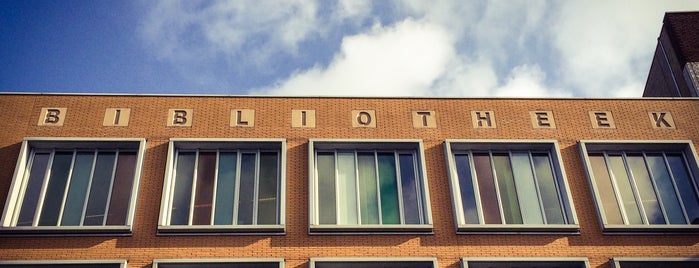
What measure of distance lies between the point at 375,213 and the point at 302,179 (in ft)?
7.22

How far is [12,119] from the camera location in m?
17.1

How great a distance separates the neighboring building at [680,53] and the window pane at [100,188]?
732 inches

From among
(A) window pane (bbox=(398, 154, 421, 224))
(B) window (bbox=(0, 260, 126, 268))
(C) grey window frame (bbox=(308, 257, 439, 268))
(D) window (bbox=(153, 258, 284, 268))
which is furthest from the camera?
(A) window pane (bbox=(398, 154, 421, 224))

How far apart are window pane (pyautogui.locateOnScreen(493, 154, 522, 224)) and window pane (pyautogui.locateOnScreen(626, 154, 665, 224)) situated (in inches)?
139

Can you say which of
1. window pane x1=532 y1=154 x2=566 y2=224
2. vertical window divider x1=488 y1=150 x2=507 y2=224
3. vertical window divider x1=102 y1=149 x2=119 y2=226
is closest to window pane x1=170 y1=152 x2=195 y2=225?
vertical window divider x1=102 y1=149 x2=119 y2=226

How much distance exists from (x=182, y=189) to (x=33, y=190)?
3.87m

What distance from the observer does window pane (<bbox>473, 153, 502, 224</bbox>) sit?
637 inches

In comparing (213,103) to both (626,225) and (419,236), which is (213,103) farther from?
(626,225)

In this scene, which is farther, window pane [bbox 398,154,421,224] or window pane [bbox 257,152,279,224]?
window pane [bbox 398,154,421,224]

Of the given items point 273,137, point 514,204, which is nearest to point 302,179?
point 273,137

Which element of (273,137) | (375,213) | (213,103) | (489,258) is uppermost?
(213,103)

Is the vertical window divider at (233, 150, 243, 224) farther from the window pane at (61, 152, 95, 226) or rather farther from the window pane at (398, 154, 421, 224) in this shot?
the window pane at (398, 154, 421, 224)

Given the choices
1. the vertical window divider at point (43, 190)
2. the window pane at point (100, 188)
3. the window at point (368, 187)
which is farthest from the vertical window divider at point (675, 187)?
the vertical window divider at point (43, 190)

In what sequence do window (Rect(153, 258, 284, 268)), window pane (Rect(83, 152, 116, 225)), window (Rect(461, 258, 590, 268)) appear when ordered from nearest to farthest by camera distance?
window (Rect(153, 258, 284, 268)) < window (Rect(461, 258, 590, 268)) < window pane (Rect(83, 152, 116, 225))
